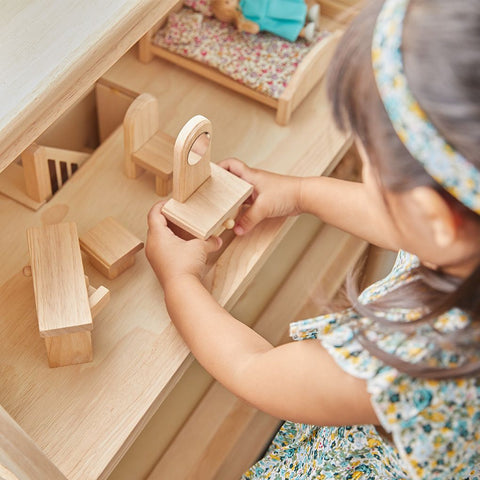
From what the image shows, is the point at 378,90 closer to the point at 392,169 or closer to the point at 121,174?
the point at 392,169

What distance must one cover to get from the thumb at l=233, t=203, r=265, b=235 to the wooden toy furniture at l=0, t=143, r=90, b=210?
237mm

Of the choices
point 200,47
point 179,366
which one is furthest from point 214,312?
point 200,47

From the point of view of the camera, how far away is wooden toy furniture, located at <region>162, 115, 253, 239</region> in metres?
0.75

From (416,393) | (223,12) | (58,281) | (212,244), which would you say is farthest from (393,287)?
(223,12)

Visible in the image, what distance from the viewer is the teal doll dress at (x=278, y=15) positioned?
3.35 ft

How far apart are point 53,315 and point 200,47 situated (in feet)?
1.65

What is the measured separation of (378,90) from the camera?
0.50 meters

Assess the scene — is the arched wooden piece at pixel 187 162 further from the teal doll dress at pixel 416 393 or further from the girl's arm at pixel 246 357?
the teal doll dress at pixel 416 393

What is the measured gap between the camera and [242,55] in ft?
3.36

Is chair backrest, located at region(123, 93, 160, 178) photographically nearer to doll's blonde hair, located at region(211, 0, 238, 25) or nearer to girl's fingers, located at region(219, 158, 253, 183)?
girl's fingers, located at region(219, 158, 253, 183)

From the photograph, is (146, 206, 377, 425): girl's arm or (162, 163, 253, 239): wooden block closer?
(146, 206, 377, 425): girl's arm

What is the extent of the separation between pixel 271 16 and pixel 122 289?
47cm

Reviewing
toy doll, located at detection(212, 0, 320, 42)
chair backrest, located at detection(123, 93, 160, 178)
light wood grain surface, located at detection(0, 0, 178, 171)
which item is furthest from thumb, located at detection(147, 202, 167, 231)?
toy doll, located at detection(212, 0, 320, 42)

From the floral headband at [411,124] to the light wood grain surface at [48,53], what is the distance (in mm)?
248
